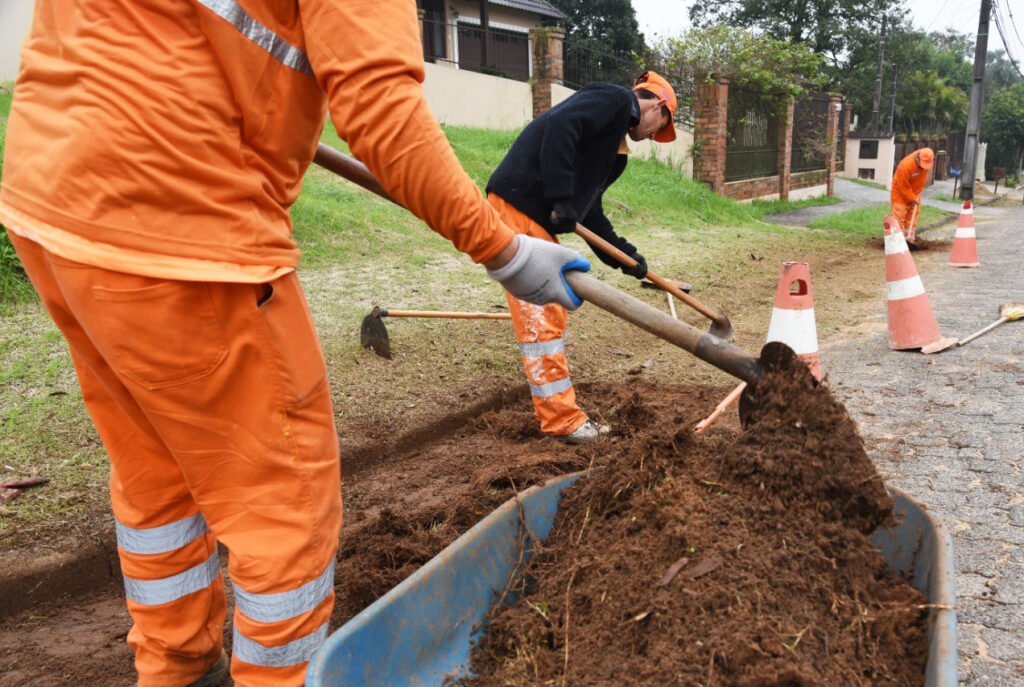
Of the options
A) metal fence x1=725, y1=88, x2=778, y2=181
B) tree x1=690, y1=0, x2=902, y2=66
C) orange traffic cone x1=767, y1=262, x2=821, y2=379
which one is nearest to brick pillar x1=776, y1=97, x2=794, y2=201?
metal fence x1=725, y1=88, x2=778, y2=181

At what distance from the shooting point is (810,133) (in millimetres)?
20312

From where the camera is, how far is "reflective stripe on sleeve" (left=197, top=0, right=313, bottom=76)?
1460 millimetres

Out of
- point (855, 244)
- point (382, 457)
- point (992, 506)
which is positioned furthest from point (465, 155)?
point (992, 506)

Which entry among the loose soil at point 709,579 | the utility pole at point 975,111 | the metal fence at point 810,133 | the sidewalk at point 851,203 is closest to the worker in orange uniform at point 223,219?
the loose soil at point 709,579

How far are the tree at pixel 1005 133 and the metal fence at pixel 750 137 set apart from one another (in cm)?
3477

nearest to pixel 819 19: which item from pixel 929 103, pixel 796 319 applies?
pixel 929 103

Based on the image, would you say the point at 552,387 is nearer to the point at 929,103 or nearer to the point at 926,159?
the point at 926,159

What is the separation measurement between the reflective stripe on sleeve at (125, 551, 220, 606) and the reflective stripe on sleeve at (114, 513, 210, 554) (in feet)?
0.25

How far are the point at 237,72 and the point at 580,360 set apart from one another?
3.98m

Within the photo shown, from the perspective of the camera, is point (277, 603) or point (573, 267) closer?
point (277, 603)

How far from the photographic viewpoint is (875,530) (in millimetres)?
2098

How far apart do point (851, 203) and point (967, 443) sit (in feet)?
58.5

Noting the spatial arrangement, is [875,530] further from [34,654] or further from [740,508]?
[34,654]

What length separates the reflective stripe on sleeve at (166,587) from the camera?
193 centimetres
